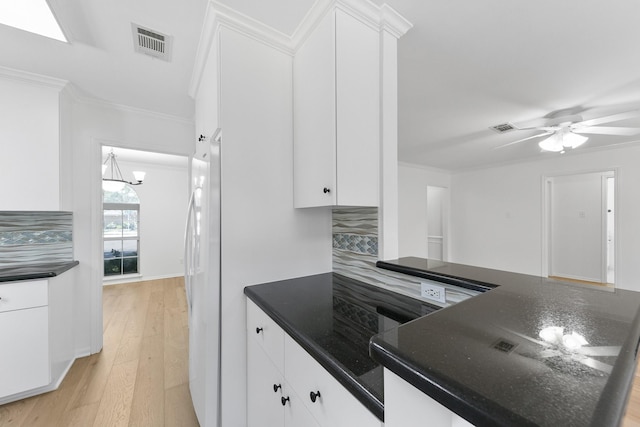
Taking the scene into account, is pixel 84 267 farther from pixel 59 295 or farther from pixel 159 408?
pixel 159 408

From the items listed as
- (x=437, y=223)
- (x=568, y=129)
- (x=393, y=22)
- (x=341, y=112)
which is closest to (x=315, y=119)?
(x=341, y=112)

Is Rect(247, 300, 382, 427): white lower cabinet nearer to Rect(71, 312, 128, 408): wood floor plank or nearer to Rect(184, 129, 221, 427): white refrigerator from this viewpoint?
Rect(184, 129, 221, 427): white refrigerator

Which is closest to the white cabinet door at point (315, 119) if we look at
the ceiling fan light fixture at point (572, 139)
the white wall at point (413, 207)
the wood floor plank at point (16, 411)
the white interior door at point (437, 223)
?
the wood floor plank at point (16, 411)

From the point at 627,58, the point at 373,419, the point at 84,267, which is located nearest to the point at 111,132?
the point at 84,267

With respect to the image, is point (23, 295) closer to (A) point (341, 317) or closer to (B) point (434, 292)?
(A) point (341, 317)

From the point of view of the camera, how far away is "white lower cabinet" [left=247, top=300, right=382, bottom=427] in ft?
2.33

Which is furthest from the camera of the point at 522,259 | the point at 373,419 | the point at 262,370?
the point at 522,259

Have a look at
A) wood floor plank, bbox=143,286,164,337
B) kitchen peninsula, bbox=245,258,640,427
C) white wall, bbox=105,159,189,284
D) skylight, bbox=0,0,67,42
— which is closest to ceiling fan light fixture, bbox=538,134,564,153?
kitchen peninsula, bbox=245,258,640,427

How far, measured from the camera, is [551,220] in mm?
5309

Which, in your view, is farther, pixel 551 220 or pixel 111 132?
pixel 551 220

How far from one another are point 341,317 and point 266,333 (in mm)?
385

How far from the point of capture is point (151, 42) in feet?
5.32

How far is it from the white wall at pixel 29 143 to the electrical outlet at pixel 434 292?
2758 millimetres

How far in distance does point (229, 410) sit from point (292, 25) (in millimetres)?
A: 2172
